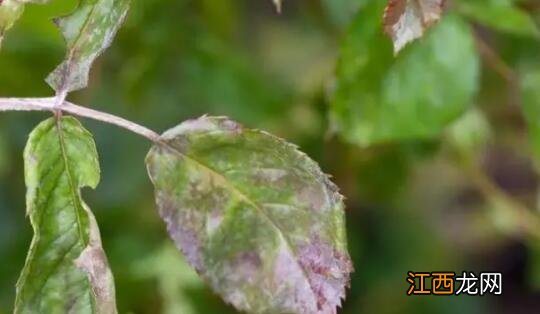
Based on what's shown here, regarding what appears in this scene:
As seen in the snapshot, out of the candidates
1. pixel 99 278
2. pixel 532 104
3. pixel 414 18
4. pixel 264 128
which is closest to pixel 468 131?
pixel 532 104

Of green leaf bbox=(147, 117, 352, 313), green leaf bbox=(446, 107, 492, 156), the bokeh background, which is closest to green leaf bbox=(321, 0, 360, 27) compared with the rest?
the bokeh background

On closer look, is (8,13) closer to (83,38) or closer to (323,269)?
(83,38)

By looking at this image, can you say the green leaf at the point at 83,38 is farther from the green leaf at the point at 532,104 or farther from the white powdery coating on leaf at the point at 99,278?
the green leaf at the point at 532,104

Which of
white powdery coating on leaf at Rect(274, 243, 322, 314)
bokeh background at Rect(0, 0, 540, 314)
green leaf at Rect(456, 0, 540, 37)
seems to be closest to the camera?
white powdery coating on leaf at Rect(274, 243, 322, 314)

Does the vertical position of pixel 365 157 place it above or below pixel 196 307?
above

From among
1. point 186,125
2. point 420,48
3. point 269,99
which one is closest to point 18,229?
point 269,99

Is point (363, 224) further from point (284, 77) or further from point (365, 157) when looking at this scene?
point (365, 157)

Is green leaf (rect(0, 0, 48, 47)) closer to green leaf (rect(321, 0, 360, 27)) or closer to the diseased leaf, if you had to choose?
the diseased leaf
